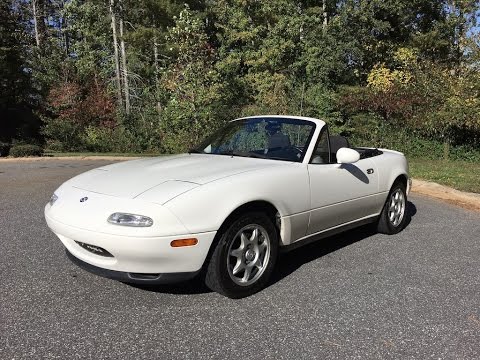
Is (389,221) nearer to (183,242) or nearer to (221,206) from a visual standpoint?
(221,206)

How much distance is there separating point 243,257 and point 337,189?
1.33 metres

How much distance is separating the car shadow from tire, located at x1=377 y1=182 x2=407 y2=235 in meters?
0.21

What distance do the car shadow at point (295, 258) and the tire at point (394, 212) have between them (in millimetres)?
211

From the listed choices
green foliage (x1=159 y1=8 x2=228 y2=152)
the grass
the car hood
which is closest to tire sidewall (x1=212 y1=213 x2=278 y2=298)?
the car hood

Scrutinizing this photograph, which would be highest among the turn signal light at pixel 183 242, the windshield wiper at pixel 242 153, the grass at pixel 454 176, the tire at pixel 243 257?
the windshield wiper at pixel 242 153

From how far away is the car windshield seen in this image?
15.0ft

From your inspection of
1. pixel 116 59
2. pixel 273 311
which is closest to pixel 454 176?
pixel 273 311

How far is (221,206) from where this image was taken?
3.47 metres

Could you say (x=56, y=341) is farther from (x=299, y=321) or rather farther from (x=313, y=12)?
(x=313, y=12)

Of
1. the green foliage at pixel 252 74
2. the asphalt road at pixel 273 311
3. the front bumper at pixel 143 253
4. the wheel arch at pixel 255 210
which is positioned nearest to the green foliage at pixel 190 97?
the green foliage at pixel 252 74

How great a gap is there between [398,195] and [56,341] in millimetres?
4336

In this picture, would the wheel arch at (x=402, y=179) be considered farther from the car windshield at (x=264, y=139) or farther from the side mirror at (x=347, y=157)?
the car windshield at (x=264, y=139)

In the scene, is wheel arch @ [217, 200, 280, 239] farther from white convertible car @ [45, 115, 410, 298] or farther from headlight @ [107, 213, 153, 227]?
headlight @ [107, 213, 153, 227]

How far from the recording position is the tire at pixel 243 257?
11.6 feet
